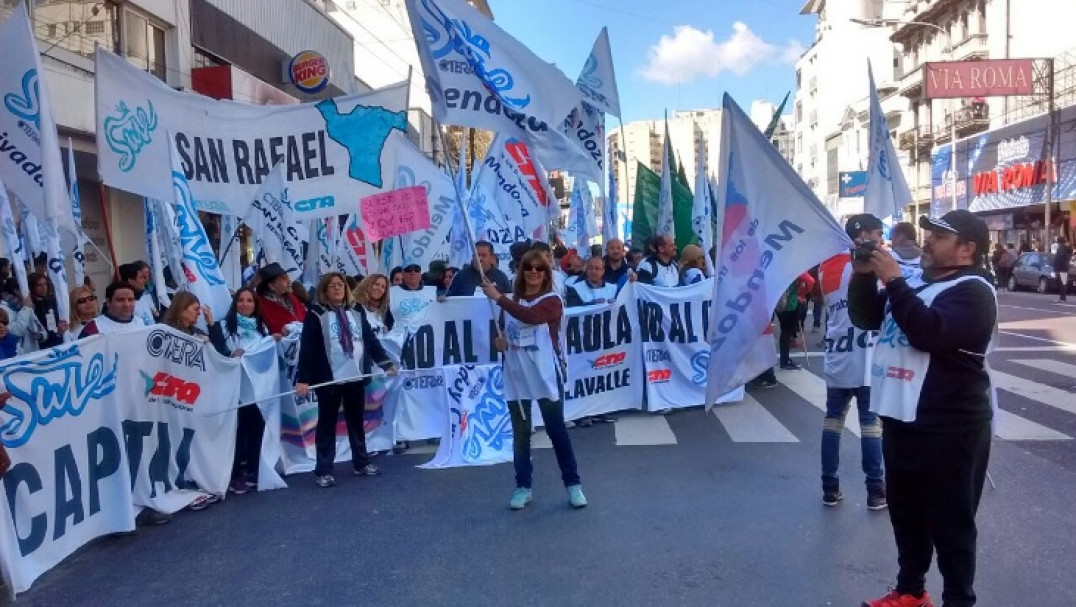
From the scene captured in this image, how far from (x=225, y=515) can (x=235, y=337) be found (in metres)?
1.63

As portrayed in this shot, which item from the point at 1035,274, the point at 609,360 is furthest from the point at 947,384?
the point at 1035,274

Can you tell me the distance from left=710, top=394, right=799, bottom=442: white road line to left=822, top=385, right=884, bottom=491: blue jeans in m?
2.09

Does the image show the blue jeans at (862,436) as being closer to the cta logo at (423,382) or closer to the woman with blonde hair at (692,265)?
the cta logo at (423,382)

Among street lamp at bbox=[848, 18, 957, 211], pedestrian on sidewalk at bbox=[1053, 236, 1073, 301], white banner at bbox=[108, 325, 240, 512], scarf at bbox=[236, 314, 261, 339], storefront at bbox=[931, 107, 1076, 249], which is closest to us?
white banner at bbox=[108, 325, 240, 512]

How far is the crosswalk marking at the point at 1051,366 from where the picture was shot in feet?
36.1

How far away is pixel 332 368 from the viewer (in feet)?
22.9

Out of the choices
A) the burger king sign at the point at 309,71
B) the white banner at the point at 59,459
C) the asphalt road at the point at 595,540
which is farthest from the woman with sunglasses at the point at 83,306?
the burger king sign at the point at 309,71

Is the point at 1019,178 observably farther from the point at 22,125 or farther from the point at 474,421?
the point at 22,125

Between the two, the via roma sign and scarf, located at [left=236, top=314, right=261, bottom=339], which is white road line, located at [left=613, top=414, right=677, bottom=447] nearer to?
scarf, located at [left=236, top=314, right=261, bottom=339]

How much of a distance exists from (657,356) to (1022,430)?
3.50m

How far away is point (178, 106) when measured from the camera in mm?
7539

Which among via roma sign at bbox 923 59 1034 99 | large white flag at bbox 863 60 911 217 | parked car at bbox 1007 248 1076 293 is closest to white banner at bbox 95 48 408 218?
large white flag at bbox 863 60 911 217

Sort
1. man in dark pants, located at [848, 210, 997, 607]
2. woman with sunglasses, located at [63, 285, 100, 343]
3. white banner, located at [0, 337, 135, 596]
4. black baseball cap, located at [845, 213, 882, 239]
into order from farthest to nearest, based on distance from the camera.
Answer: woman with sunglasses, located at [63, 285, 100, 343], black baseball cap, located at [845, 213, 882, 239], white banner, located at [0, 337, 135, 596], man in dark pants, located at [848, 210, 997, 607]

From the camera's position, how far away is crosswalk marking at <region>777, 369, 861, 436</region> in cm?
881
